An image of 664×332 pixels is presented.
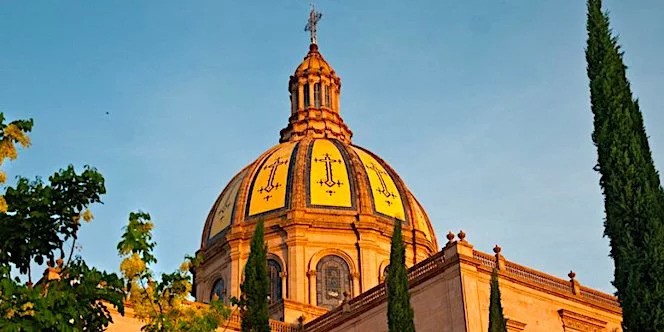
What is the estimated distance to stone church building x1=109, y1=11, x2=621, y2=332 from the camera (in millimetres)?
30750

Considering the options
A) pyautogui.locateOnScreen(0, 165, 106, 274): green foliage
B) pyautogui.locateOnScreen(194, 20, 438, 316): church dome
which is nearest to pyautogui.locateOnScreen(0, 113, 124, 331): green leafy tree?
pyautogui.locateOnScreen(0, 165, 106, 274): green foliage

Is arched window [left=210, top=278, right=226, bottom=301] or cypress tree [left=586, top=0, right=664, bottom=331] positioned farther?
arched window [left=210, top=278, right=226, bottom=301]

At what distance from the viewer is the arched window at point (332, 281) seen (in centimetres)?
4000

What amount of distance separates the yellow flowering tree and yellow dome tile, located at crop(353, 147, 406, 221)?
25183 mm

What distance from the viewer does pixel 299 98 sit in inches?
1959

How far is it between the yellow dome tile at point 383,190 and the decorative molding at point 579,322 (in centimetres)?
1326

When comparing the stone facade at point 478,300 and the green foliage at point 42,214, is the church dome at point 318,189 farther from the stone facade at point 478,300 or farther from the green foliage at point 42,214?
the green foliage at point 42,214

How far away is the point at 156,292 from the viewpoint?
665 inches

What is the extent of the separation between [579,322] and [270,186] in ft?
56.2

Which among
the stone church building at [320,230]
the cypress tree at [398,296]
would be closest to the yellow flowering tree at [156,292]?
the cypress tree at [398,296]

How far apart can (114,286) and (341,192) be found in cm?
2763

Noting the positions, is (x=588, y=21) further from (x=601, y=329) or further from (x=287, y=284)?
(x=287, y=284)

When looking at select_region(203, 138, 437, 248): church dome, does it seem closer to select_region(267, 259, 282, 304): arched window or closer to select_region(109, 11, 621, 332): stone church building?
select_region(109, 11, 621, 332): stone church building

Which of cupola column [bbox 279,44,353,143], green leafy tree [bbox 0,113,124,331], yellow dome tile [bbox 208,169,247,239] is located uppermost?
cupola column [bbox 279,44,353,143]
